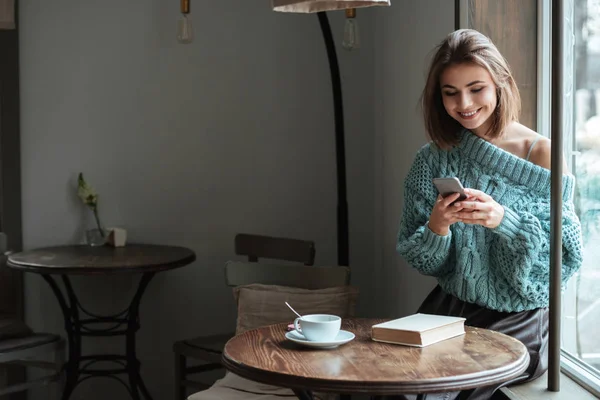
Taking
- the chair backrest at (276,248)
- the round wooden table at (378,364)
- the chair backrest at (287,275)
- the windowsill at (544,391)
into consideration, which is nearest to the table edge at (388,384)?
the round wooden table at (378,364)

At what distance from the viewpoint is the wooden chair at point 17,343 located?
10.1 ft

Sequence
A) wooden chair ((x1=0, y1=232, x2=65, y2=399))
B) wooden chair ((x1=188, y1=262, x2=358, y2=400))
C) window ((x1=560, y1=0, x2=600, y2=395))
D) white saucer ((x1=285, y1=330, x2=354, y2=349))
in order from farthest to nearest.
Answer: wooden chair ((x1=0, y1=232, x2=65, y2=399)) → wooden chair ((x1=188, y1=262, x2=358, y2=400)) → window ((x1=560, y1=0, x2=600, y2=395)) → white saucer ((x1=285, y1=330, x2=354, y2=349))

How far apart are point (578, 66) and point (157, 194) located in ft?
6.94

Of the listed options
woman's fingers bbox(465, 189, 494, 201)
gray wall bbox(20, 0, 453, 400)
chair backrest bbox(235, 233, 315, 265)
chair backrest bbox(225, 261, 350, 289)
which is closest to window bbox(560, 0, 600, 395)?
woman's fingers bbox(465, 189, 494, 201)

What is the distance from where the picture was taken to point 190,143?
12.0ft

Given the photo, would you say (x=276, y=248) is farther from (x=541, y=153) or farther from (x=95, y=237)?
(x=541, y=153)

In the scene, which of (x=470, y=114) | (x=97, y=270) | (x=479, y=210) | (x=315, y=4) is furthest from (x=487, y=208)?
(x=97, y=270)

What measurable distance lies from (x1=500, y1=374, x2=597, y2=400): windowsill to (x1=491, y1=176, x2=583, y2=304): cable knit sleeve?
0.70ft

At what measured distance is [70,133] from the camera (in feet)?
11.7

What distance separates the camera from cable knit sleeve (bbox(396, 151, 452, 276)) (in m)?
2.03

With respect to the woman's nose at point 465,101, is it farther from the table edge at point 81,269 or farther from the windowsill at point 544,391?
the table edge at point 81,269

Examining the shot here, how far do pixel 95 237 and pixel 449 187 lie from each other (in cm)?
213

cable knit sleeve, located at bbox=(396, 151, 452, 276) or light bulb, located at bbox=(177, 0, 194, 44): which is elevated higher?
light bulb, located at bbox=(177, 0, 194, 44)

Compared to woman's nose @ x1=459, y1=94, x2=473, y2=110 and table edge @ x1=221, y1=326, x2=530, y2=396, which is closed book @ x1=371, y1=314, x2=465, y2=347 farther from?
woman's nose @ x1=459, y1=94, x2=473, y2=110
